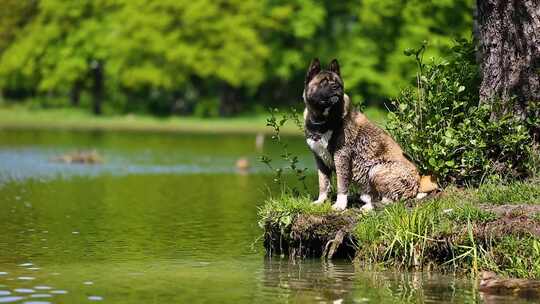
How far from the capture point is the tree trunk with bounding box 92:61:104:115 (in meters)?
92.9

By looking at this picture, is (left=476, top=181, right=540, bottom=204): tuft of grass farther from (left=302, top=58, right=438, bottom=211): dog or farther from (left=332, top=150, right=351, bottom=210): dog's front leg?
(left=332, top=150, right=351, bottom=210): dog's front leg

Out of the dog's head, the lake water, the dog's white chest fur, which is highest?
the dog's head

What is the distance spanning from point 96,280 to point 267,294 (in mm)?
2430

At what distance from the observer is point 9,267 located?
16734mm

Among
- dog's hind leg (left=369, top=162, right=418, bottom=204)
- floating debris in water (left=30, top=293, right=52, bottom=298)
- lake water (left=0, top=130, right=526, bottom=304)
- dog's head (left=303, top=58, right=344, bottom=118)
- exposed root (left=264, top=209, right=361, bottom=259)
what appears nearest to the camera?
floating debris in water (left=30, top=293, right=52, bottom=298)

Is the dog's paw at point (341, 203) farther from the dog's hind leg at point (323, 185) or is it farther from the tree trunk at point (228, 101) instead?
the tree trunk at point (228, 101)

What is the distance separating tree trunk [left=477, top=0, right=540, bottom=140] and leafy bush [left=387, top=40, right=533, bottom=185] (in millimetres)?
308

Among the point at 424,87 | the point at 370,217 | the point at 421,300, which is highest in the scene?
the point at 424,87

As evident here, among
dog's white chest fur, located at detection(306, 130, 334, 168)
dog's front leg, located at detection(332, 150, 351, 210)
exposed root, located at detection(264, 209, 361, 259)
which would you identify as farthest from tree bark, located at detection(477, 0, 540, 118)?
exposed root, located at detection(264, 209, 361, 259)

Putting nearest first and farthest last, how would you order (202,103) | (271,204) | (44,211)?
(271,204) → (44,211) → (202,103)

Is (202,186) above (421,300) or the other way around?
above

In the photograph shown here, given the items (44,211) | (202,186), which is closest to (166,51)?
(202,186)

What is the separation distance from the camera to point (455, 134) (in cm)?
1817

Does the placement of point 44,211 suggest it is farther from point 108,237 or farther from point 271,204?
point 271,204
